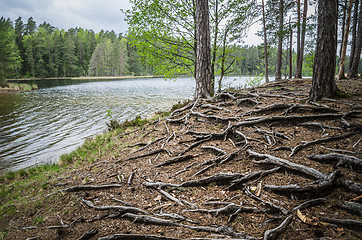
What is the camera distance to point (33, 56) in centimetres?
8019

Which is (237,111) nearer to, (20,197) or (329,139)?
(329,139)

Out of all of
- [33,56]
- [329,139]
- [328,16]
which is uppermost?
[33,56]

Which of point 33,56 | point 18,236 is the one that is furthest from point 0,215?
point 33,56

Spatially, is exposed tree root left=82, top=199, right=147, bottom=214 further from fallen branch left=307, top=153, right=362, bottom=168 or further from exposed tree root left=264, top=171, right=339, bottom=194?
fallen branch left=307, top=153, right=362, bottom=168

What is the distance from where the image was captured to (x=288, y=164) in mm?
3441

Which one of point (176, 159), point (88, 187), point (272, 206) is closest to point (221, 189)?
point (272, 206)

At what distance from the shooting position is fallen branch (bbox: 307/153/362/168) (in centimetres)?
302

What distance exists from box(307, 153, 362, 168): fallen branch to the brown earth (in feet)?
0.19

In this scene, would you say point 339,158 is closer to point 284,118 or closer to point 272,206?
point 272,206

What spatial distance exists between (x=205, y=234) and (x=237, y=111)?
4837mm

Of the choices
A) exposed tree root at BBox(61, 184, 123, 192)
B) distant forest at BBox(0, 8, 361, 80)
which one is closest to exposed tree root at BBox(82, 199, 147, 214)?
exposed tree root at BBox(61, 184, 123, 192)

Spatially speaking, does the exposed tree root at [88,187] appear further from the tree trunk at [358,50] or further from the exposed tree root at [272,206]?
the tree trunk at [358,50]

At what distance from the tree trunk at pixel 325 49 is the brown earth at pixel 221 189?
0.61 meters

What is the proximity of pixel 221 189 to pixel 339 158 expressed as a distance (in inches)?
84.4
